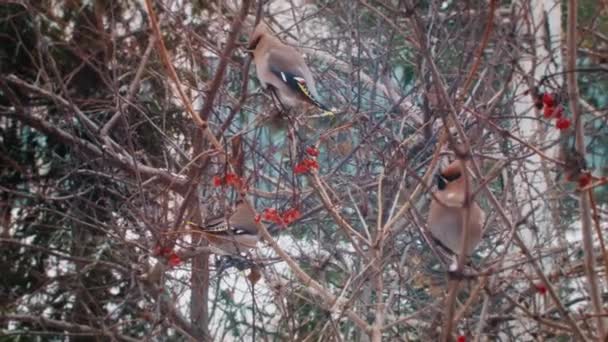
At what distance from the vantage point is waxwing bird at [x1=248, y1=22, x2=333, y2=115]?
13.4 feet

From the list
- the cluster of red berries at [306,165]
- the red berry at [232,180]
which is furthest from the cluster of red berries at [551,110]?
the red berry at [232,180]

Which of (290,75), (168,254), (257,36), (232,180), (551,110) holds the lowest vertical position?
(168,254)

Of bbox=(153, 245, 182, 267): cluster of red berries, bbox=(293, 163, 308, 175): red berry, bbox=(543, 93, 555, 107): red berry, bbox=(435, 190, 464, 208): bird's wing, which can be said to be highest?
bbox=(543, 93, 555, 107): red berry

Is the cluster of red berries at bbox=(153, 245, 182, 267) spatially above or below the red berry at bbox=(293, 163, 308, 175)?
below

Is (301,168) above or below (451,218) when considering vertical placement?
above

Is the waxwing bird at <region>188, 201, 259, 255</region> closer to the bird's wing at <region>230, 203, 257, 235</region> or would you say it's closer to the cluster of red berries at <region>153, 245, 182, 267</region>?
the bird's wing at <region>230, 203, 257, 235</region>

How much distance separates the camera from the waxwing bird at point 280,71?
4.09 m

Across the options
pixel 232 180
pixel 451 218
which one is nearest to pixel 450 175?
pixel 451 218

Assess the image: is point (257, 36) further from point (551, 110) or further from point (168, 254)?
point (551, 110)

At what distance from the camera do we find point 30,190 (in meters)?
6.06

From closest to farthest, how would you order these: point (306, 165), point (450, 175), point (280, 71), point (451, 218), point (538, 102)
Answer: point (538, 102) → point (451, 218) → point (450, 175) → point (306, 165) → point (280, 71)

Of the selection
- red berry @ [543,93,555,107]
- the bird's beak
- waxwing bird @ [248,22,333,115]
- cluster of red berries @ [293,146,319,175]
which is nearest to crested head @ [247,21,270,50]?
waxwing bird @ [248,22,333,115]

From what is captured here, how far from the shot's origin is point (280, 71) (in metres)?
4.07

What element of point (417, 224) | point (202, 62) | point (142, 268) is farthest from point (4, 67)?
point (417, 224)
